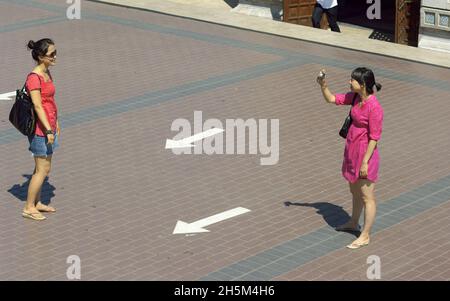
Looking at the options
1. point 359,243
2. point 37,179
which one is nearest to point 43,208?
point 37,179

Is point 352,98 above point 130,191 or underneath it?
above

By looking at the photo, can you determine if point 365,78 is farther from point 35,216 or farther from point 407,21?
point 407,21

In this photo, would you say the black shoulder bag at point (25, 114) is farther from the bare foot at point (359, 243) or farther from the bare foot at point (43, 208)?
the bare foot at point (359, 243)

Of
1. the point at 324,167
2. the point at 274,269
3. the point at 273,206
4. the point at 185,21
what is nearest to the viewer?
the point at 274,269

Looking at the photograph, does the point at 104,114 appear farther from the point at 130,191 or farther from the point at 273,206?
the point at 273,206

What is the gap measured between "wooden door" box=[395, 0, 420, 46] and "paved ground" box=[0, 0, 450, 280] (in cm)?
148

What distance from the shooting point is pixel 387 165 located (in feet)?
44.9

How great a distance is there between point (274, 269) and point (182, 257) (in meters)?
0.96

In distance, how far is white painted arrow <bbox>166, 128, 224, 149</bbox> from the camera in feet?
47.3

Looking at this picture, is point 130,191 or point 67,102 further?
point 67,102

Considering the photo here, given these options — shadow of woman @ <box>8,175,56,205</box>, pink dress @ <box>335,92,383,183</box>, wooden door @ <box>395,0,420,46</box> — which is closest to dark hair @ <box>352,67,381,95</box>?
pink dress @ <box>335,92,383,183</box>

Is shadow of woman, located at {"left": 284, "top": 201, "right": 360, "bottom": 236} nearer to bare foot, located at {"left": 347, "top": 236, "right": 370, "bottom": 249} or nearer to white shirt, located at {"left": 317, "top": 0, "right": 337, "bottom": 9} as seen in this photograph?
bare foot, located at {"left": 347, "top": 236, "right": 370, "bottom": 249}

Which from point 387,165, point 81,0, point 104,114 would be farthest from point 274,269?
point 81,0

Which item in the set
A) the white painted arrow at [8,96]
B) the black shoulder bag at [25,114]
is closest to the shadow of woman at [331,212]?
the black shoulder bag at [25,114]
